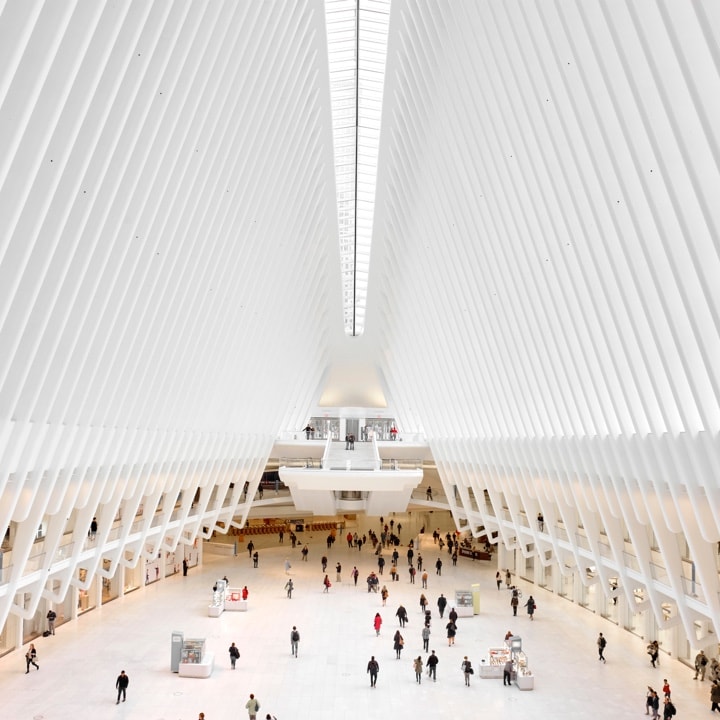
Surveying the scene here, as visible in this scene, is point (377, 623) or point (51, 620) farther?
point (377, 623)

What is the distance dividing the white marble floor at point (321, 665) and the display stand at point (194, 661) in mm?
257

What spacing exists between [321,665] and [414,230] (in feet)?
42.9

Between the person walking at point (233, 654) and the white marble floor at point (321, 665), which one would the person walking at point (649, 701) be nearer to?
the white marble floor at point (321, 665)

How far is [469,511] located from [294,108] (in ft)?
65.8

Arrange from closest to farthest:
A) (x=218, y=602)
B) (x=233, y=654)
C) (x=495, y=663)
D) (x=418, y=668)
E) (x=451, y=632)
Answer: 1. (x=418, y=668)
2. (x=495, y=663)
3. (x=233, y=654)
4. (x=451, y=632)
5. (x=218, y=602)

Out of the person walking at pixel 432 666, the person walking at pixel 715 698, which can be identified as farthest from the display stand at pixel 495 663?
the person walking at pixel 715 698

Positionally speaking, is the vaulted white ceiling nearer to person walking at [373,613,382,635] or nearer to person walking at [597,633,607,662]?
person walking at [597,633,607,662]

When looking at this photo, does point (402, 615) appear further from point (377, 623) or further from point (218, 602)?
point (218, 602)

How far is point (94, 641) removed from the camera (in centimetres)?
2216

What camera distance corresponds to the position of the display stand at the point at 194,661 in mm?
18969

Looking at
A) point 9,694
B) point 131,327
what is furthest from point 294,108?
point 9,694

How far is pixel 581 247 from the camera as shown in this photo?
1329 centimetres

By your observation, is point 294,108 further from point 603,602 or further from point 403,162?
point 603,602

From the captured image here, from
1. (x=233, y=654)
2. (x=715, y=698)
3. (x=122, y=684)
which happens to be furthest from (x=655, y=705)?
(x=122, y=684)
